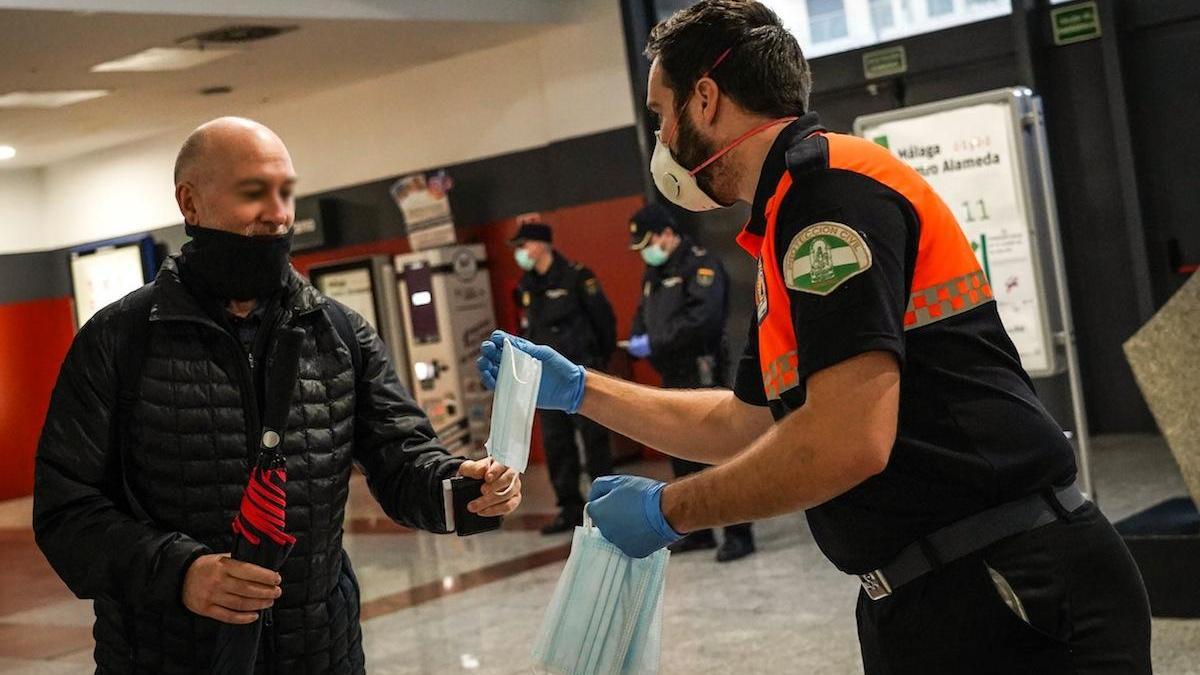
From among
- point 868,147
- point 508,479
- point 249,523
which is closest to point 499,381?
point 508,479

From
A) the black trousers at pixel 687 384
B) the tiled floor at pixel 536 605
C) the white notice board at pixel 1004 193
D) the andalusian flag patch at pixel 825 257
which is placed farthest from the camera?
the black trousers at pixel 687 384

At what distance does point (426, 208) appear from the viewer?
37.2 feet

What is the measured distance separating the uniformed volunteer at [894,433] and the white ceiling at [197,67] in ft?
22.1

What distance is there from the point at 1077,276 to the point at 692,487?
24.7ft

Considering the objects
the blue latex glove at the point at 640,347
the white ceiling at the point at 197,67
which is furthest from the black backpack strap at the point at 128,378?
the white ceiling at the point at 197,67

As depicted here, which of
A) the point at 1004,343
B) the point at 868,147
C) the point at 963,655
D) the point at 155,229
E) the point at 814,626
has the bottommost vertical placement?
the point at 814,626

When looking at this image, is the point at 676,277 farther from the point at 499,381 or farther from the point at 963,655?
the point at 963,655

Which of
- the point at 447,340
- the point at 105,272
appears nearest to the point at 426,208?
the point at 447,340

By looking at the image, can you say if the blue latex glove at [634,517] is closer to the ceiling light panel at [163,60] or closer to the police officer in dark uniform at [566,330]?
the police officer in dark uniform at [566,330]

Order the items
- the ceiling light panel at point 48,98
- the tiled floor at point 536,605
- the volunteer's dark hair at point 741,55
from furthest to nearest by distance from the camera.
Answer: the ceiling light panel at point 48,98 → the tiled floor at point 536,605 → the volunteer's dark hair at point 741,55

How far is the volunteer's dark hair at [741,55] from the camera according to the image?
2.02 metres

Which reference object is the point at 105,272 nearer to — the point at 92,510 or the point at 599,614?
the point at 92,510

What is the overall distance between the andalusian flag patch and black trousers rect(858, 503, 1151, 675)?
1.43 feet

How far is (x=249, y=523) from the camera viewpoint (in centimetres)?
208
